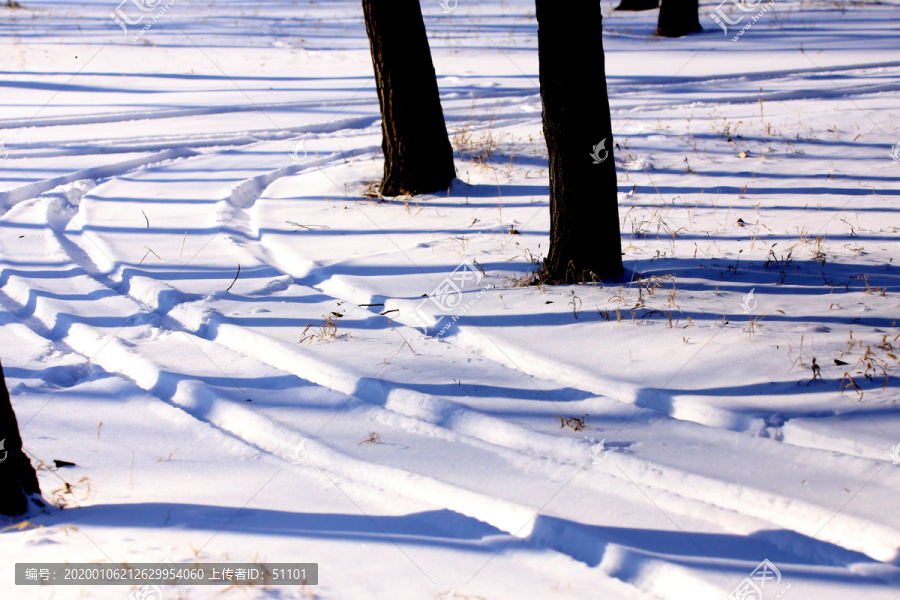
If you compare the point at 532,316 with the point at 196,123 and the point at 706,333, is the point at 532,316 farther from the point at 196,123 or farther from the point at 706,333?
the point at 196,123

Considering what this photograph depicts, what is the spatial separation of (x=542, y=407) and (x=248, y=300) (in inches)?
93.5

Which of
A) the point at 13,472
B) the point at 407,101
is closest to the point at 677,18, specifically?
the point at 407,101

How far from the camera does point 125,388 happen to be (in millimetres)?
3750

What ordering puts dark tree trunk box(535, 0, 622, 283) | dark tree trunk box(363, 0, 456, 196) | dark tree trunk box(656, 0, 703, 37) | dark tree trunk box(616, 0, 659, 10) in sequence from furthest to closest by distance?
dark tree trunk box(616, 0, 659, 10), dark tree trunk box(656, 0, 703, 37), dark tree trunk box(363, 0, 456, 196), dark tree trunk box(535, 0, 622, 283)

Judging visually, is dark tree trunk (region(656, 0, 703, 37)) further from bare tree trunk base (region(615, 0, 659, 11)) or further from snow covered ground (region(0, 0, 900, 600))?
snow covered ground (region(0, 0, 900, 600))

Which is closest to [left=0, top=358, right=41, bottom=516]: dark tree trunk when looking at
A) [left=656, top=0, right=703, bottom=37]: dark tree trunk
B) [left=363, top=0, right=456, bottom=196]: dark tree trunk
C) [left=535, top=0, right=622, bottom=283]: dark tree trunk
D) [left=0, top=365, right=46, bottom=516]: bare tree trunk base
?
[left=0, top=365, right=46, bottom=516]: bare tree trunk base

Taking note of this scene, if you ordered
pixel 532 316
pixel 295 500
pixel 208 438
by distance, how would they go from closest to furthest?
1. pixel 295 500
2. pixel 208 438
3. pixel 532 316

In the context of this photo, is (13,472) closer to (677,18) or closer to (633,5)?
(677,18)

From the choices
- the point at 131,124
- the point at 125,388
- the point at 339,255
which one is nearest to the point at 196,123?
the point at 131,124

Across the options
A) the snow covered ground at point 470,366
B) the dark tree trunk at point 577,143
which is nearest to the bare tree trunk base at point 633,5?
the snow covered ground at point 470,366

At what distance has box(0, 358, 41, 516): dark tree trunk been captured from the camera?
2.53 metres

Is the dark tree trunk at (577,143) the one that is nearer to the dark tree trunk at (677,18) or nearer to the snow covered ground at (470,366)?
the snow covered ground at (470,366)

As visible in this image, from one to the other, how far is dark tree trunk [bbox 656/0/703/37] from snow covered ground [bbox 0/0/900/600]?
27.5ft

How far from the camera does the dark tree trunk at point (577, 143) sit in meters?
4.19
